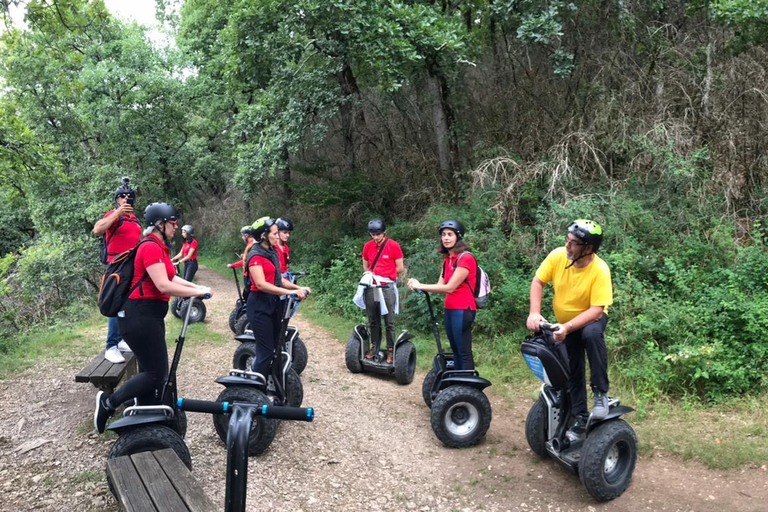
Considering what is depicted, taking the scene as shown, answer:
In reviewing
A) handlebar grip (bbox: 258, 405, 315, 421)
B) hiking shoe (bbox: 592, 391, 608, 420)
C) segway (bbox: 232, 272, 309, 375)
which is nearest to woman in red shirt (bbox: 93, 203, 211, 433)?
segway (bbox: 232, 272, 309, 375)

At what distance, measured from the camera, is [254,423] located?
14.8 ft

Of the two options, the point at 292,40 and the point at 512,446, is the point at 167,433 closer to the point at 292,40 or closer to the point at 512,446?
the point at 512,446

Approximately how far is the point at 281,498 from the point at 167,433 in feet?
3.33

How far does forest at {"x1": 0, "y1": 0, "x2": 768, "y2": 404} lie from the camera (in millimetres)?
6574

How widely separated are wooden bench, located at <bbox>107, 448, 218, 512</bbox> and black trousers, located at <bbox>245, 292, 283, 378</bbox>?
143 centimetres

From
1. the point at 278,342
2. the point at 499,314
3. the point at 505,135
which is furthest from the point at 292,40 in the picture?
the point at 278,342

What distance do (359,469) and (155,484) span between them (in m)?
2.01

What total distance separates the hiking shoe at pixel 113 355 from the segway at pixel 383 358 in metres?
2.89

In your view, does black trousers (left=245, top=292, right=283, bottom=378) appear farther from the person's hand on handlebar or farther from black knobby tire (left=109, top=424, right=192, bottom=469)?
the person's hand on handlebar

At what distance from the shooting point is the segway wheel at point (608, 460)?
387cm

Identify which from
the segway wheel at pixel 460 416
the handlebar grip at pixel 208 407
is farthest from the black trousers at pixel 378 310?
the handlebar grip at pixel 208 407

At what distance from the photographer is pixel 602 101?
379 inches

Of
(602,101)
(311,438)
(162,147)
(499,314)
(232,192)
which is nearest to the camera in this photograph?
(311,438)

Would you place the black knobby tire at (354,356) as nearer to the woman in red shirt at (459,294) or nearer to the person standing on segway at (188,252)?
the woman in red shirt at (459,294)
